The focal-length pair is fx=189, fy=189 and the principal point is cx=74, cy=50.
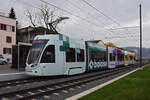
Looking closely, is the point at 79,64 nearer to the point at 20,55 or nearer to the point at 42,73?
the point at 42,73

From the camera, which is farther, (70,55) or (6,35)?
(6,35)

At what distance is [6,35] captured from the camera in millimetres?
41844

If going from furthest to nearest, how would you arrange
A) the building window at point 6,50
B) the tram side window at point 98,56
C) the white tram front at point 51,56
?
the building window at point 6,50 < the tram side window at point 98,56 < the white tram front at point 51,56

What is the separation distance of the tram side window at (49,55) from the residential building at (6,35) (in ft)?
97.7

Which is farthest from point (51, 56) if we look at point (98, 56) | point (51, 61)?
point (98, 56)

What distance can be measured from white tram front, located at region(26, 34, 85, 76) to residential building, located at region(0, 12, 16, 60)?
28896mm

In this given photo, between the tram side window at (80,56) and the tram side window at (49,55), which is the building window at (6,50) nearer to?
the tram side window at (80,56)

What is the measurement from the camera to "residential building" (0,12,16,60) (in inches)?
1603

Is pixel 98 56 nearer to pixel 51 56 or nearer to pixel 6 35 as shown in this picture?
pixel 51 56

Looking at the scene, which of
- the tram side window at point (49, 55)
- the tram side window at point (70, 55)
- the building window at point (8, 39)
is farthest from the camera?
the building window at point (8, 39)

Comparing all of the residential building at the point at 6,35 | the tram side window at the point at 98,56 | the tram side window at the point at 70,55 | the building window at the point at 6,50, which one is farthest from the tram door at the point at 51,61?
the building window at the point at 6,50

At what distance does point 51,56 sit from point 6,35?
31.1 metres

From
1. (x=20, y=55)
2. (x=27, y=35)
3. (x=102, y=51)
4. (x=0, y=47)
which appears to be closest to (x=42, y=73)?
(x=20, y=55)

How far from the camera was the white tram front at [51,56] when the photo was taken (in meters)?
13.6
